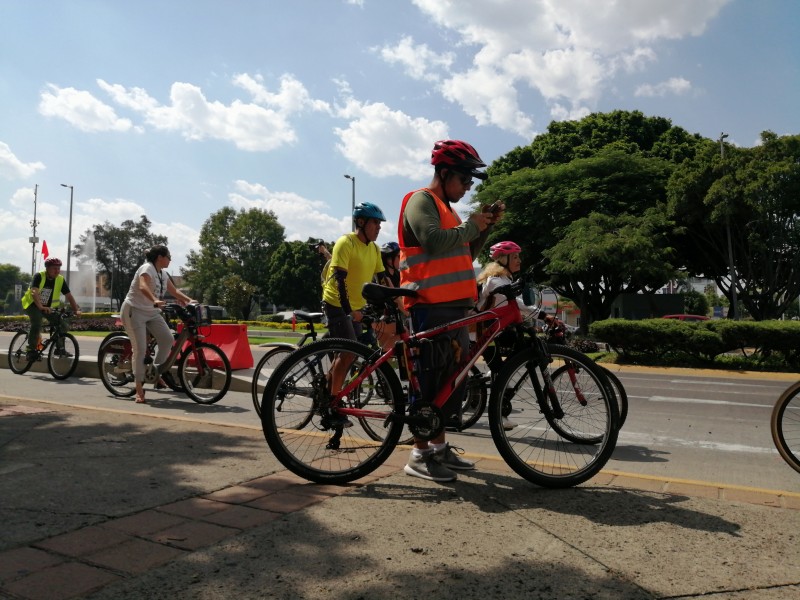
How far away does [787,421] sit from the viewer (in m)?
4.21

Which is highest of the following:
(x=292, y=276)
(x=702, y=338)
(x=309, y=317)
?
(x=292, y=276)

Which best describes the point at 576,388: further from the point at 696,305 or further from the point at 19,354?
the point at 696,305

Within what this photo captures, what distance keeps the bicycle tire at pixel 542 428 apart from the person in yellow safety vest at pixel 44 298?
7997 mm

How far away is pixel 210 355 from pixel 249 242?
6826 cm

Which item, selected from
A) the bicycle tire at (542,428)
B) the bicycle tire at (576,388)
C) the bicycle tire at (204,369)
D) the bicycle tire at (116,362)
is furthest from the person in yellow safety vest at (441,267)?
the bicycle tire at (116,362)

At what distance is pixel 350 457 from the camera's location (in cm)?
371

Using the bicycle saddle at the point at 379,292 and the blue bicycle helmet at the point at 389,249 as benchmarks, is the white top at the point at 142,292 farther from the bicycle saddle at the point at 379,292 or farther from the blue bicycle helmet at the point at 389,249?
the bicycle saddle at the point at 379,292

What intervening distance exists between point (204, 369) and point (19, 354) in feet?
14.8

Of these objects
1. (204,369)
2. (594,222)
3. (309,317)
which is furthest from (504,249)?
(594,222)

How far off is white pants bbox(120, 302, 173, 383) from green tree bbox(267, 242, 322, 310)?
212 feet

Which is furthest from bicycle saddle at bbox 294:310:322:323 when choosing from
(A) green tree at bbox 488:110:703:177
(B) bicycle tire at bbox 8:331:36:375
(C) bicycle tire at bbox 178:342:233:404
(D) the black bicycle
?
(A) green tree at bbox 488:110:703:177

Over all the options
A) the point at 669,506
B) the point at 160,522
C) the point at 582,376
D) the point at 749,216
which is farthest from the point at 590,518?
the point at 749,216

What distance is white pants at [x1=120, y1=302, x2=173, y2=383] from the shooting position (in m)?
7.57

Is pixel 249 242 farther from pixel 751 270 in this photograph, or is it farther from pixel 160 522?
pixel 160 522
